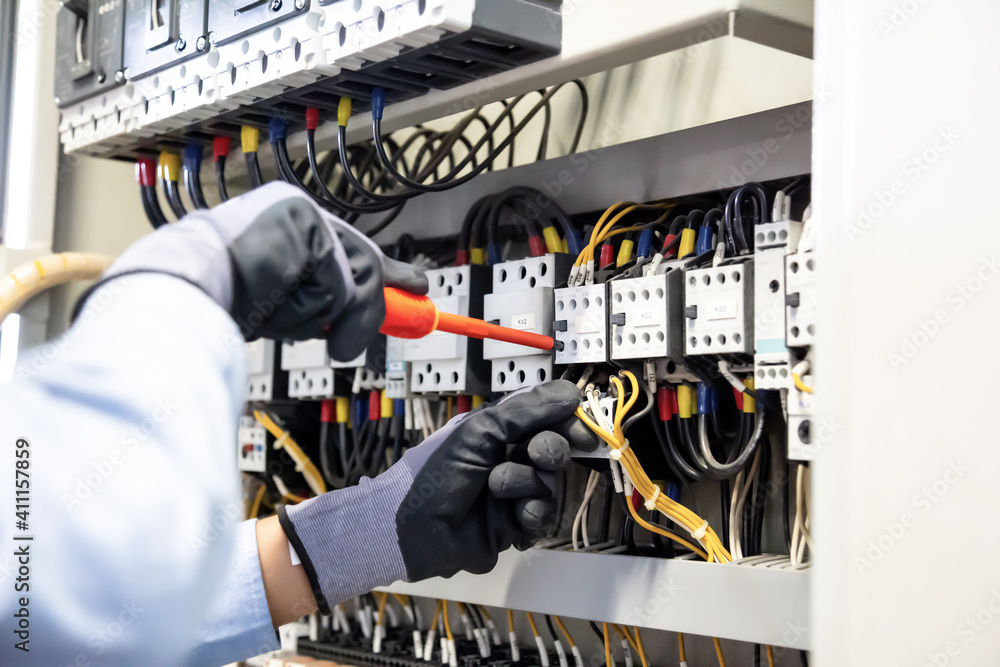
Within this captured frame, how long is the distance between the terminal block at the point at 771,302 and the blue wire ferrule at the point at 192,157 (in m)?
0.95

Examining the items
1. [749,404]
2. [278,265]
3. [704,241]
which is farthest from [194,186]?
[749,404]

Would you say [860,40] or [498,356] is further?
[498,356]

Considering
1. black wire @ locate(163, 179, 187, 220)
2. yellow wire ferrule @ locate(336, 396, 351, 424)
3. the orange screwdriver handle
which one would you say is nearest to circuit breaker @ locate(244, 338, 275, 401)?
yellow wire ferrule @ locate(336, 396, 351, 424)

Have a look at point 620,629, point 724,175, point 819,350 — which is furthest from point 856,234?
point 620,629

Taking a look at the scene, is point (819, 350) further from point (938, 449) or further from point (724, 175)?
point (724, 175)

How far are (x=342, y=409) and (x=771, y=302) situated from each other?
0.84 metres

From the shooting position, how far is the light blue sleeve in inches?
23.5

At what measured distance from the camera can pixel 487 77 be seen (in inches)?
42.5

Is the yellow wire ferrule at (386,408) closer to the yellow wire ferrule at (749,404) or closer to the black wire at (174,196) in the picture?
the black wire at (174,196)

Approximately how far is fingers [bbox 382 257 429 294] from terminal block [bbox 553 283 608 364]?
0.74 feet

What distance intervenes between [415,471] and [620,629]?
394 mm

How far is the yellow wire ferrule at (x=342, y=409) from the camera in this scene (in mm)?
1542

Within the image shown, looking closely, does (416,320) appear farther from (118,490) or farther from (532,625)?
(532,625)

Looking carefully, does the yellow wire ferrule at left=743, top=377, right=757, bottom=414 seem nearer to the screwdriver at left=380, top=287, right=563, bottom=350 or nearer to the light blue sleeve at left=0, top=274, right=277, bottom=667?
the screwdriver at left=380, top=287, right=563, bottom=350
